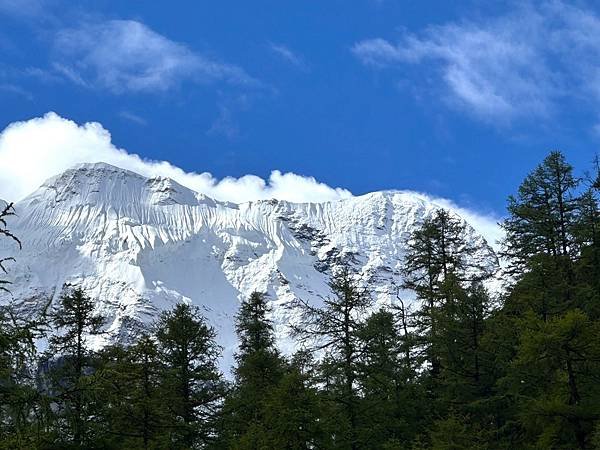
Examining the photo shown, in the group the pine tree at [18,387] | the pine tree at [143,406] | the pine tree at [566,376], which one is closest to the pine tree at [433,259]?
the pine tree at [143,406]

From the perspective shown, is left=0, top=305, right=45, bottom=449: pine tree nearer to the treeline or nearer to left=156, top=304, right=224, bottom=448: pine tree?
the treeline

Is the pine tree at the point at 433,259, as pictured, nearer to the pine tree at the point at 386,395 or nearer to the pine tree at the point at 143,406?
the pine tree at the point at 386,395

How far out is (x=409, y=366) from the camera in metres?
27.3

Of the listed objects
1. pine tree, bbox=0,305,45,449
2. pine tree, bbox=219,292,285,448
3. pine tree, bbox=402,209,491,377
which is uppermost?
pine tree, bbox=402,209,491,377

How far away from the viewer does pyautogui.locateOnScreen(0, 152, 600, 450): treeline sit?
51.5ft

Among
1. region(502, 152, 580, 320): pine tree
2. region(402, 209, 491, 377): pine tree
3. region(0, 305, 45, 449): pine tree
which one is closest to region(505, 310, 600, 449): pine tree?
region(502, 152, 580, 320): pine tree

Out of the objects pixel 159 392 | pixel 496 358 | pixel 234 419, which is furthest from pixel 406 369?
pixel 159 392

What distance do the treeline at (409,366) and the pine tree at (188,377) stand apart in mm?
62

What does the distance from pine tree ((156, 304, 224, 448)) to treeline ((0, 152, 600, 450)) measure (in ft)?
0.20

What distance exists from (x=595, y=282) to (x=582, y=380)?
7426 mm

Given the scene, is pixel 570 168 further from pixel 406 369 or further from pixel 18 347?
pixel 18 347

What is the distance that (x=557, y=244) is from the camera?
27.0 metres

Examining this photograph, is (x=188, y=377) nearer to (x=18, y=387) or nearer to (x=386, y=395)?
(x=386, y=395)

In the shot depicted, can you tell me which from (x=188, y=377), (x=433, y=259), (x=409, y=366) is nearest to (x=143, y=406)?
→ (x=188, y=377)
